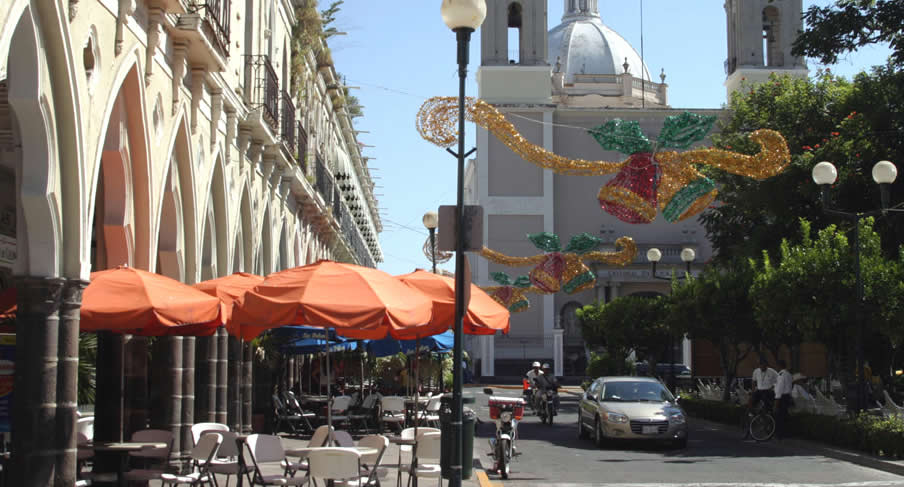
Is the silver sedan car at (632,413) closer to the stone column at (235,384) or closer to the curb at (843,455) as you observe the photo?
the curb at (843,455)

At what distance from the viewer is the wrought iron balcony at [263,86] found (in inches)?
942

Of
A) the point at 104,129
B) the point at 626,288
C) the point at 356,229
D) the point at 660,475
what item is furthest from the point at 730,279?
the point at 626,288

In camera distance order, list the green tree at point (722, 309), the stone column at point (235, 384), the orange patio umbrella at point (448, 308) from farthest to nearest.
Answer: the green tree at point (722, 309), the stone column at point (235, 384), the orange patio umbrella at point (448, 308)

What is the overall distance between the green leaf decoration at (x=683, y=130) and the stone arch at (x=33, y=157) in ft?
69.8

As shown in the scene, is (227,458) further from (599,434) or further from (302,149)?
(302,149)

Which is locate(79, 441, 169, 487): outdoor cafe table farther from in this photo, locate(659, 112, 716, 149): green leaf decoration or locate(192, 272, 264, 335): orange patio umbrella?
locate(659, 112, 716, 149): green leaf decoration

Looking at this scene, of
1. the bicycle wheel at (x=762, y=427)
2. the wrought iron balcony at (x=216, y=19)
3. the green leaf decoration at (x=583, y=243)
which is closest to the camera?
the wrought iron balcony at (x=216, y=19)

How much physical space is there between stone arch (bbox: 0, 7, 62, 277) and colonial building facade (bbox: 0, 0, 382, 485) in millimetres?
14

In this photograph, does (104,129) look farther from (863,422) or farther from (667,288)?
(667,288)

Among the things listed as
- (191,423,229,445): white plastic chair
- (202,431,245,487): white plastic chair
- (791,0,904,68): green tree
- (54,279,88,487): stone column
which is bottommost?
(202,431,245,487): white plastic chair

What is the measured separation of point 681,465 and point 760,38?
152 ft

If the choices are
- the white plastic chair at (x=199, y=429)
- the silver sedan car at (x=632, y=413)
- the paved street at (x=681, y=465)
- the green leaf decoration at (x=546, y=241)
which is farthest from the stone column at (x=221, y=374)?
the green leaf decoration at (x=546, y=241)

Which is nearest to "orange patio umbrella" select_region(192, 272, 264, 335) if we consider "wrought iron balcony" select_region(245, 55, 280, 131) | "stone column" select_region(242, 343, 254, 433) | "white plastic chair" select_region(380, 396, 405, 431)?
"white plastic chair" select_region(380, 396, 405, 431)

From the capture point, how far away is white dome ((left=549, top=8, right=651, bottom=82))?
270 ft
